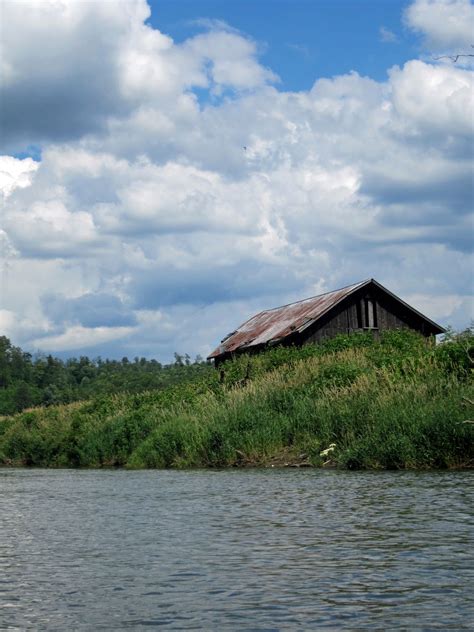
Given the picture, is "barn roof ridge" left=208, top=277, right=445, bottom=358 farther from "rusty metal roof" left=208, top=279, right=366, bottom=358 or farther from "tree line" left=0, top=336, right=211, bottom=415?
"tree line" left=0, top=336, right=211, bottom=415

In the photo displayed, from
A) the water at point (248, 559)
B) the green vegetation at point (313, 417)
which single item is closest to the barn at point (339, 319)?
the green vegetation at point (313, 417)

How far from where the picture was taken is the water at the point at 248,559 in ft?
18.9

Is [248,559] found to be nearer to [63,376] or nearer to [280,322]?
[280,322]

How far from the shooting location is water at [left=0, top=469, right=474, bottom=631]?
5.75m

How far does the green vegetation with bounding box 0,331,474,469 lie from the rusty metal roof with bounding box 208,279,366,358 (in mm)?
6264

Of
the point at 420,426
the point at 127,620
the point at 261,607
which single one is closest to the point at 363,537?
the point at 261,607

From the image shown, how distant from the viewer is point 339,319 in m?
42.2

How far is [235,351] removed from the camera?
151ft

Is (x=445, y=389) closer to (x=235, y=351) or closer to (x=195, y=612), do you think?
(x=195, y=612)

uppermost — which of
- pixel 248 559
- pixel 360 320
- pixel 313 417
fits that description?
pixel 360 320

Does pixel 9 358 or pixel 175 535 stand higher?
pixel 9 358

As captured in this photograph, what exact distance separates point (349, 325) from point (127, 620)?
37.3m

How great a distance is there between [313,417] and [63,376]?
117628 mm

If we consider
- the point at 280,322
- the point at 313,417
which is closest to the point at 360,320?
the point at 280,322
